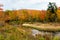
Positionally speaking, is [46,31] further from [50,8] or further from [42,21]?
[50,8]

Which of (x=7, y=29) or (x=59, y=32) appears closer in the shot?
(x=7, y=29)

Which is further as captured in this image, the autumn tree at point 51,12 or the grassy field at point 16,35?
the autumn tree at point 51,12

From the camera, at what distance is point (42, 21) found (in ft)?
51.6

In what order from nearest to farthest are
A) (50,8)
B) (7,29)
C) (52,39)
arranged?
(52,39) → (7,29) → (50,8)

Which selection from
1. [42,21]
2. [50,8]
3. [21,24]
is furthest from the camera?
[50,8]

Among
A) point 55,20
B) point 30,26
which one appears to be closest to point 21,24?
point 30,26

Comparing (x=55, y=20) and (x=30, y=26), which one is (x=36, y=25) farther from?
(x=55, y=20)

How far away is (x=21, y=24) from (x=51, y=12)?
338 centimetres

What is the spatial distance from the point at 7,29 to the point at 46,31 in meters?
2.33

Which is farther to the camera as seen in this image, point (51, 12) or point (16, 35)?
point (51, 12)

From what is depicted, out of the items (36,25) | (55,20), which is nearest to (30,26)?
(36,25)

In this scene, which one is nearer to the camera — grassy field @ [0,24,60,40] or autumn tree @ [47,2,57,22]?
grassy field @ [0,24,60,40]

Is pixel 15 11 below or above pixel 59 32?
above

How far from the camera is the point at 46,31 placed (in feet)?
44.4
